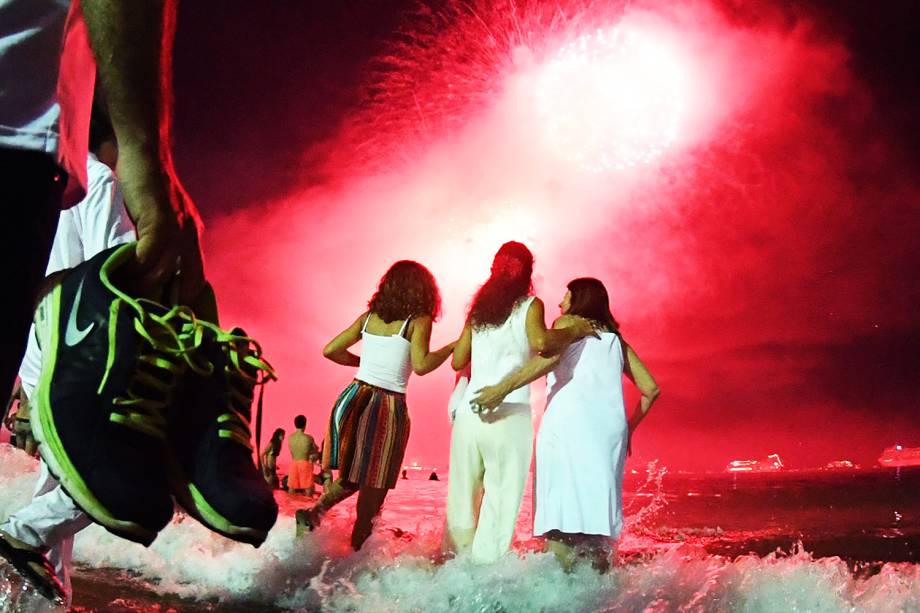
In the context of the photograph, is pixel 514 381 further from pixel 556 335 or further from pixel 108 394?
pixel 108 394

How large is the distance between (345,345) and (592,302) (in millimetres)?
1589

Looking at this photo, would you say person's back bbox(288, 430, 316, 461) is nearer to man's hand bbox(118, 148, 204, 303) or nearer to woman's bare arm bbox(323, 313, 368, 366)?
woman's bare arm bbox(323, 313, 368, 366)

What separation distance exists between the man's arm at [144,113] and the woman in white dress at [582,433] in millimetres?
3528

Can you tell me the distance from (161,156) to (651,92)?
1869 centimetres

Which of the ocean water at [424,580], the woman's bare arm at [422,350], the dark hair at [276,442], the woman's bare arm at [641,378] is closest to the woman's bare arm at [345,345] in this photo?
the woman's bare arm at [422,350]

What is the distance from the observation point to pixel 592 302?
4.80 metres

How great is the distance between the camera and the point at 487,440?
4.92m

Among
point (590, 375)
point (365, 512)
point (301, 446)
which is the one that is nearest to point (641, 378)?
point (590, 375)

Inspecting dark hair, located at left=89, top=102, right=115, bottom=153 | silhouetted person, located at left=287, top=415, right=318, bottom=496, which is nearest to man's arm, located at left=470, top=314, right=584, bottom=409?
dark hair, located at left=89, top=102, right=115, bottom=153

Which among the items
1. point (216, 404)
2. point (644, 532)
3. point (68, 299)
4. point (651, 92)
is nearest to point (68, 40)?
point (68, 299)

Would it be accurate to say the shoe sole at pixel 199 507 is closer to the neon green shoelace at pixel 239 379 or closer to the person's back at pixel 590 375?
the neon green shoelace at pixel 239 379

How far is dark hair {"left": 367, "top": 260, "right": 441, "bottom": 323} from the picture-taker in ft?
17.4

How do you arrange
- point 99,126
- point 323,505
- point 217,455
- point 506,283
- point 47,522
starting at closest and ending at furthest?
1. point 217,455
2. point 99,126
3. point 47,522
4. point 506,283
5. point 323,505

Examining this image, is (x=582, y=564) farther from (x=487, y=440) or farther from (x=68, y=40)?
(x=68, y=40)
